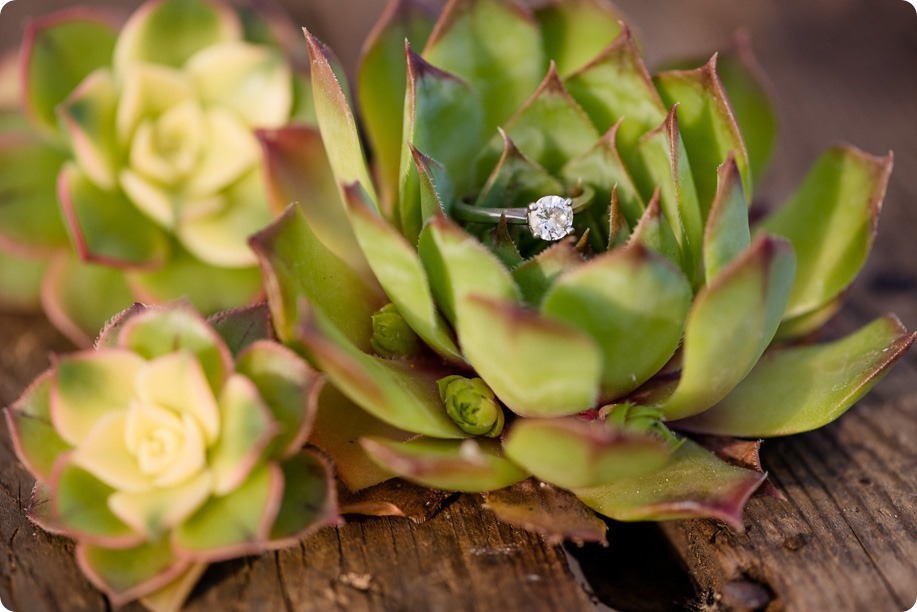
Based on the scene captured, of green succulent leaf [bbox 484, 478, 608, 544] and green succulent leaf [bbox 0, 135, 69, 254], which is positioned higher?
green succulent leaf [bbox 484, 478, 608, 544]

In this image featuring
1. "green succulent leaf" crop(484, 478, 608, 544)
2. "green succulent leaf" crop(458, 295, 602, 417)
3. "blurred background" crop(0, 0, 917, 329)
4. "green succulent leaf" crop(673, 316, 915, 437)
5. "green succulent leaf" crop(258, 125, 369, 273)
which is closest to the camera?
"green succulent leaf" crop(458, 295, 602, 417)

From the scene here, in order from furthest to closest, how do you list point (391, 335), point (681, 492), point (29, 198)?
point (29, 198) → point (391, 335) → point (681, 492)

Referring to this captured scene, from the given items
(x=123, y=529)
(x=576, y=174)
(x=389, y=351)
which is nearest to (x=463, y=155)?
(x=576, y=174)

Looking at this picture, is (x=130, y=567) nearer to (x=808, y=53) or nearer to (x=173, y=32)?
(x=173, y=32)

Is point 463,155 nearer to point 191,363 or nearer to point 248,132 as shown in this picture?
point 248,132

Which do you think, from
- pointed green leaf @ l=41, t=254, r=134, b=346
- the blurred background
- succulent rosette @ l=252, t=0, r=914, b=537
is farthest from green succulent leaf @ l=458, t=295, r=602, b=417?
the blurred background

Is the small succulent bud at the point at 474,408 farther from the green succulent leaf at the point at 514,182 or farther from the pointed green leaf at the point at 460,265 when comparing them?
the green succulent leaf at the point at 514,182

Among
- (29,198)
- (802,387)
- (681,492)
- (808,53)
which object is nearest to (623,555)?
(681,492)

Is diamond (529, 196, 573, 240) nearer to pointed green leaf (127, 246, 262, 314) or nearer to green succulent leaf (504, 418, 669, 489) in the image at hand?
green succulent leaf (504, 418, 669, 489)
